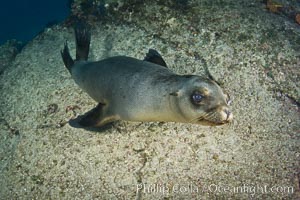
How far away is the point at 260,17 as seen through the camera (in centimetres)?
482

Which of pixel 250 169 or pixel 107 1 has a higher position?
pixel 107 1

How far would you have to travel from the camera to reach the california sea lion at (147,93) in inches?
87.7

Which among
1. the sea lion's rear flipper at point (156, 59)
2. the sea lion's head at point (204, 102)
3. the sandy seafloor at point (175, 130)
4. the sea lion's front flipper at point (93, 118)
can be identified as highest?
the sea lion's head at point (204, 102)

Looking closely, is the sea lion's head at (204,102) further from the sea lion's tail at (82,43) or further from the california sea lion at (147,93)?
the sea lion's tail at (82,43)

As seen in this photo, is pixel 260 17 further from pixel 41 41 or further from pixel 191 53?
pixel 41 41

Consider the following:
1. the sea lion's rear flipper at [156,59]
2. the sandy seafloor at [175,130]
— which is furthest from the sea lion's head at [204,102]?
the sandy seafloor at [175,130]

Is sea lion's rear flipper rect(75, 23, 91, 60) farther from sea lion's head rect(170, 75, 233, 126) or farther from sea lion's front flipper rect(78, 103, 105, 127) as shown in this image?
sea lion's head rect(170, 75, 233, 126)

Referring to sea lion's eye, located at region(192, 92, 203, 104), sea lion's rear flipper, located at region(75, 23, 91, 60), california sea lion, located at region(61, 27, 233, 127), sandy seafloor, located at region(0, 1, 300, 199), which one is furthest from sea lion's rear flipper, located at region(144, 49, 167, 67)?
sea lion's eye, located at region(192, 92, 203, 104)

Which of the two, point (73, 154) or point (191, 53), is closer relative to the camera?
point (73, 154)

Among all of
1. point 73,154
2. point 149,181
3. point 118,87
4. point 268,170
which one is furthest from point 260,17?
point 73,154

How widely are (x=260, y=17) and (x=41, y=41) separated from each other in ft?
13.7

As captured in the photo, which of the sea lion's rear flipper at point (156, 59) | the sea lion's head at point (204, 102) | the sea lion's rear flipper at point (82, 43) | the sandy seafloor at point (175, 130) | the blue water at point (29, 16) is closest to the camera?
the sea lion's head at point (204, 102)

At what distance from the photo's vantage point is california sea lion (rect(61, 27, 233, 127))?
7.31 ft

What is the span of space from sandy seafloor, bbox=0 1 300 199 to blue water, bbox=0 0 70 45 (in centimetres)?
2865
